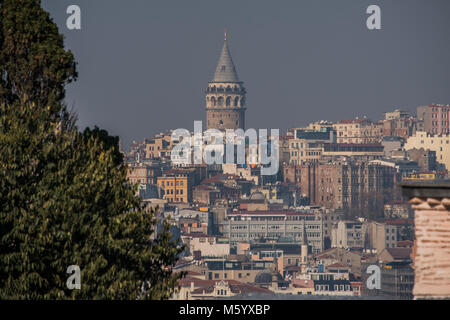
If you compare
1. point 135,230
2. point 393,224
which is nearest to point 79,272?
point 135,230

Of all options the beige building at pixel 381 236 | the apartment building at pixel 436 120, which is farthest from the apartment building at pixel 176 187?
the apartment building at pixel 436 120

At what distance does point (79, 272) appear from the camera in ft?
39.0

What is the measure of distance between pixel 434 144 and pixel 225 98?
43129 millimetres

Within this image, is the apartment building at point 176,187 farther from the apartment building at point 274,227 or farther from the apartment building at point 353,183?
the apartment building at point 274,227

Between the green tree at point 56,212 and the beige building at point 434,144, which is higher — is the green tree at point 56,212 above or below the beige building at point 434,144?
below

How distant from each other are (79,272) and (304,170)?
4653 inches

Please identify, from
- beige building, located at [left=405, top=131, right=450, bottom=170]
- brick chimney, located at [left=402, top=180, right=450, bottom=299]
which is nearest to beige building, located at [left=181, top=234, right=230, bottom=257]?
beige building, located at [left=405, top=131, right=450, bottom=170]

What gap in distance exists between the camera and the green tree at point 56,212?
1169cm

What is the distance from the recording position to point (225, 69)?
597 feet

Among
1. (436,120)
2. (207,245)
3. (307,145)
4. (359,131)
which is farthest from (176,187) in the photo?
(436,120)

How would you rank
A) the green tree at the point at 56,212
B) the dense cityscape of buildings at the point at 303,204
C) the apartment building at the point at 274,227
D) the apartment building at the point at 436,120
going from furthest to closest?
the apartment building at the point at 436,120 → the apartment building at the point at 274,227 → the dense cityscape of buildings at the point at 303,204 → the green tree at the point at 56,212

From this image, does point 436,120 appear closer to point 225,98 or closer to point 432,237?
point 225,98

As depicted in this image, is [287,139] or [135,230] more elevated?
[287,139]

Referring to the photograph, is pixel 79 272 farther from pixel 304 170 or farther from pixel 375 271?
pixel 304 170
